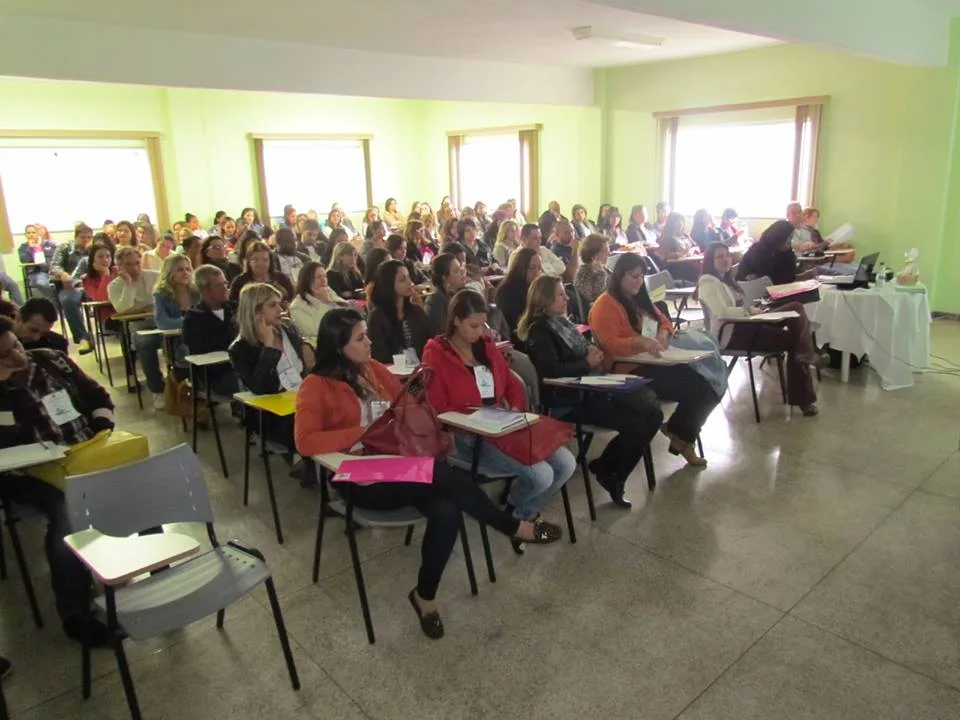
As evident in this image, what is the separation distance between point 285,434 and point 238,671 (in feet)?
3.70

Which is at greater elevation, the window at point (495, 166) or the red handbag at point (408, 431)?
the window at point (495, 166)

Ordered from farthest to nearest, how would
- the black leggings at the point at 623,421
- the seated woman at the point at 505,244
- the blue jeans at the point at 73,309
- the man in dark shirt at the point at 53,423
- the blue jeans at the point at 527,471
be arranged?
the seated woman at the point at 505,244, the blue jeans at the point at 73,309, the black leggings at the point at 623,421, the blue jeans at the point at 527,471, the man in dark shirt at the point at 53,423

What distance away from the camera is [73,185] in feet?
32.5

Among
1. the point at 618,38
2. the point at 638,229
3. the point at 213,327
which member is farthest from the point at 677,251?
the point at 213,327

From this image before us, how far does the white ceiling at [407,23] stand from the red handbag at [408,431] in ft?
11.0

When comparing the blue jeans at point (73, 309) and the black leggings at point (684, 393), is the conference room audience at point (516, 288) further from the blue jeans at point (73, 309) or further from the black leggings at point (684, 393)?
the blue jeans at point (73, 309)

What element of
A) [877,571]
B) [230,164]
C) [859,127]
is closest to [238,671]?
[877,571]

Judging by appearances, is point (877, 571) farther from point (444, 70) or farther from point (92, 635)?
point (444, 70)

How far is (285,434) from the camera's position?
3168mm

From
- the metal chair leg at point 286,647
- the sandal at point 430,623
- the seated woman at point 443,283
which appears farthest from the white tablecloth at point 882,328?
the metal chair leg at point 286,647

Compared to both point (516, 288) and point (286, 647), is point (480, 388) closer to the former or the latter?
point (286, 647)

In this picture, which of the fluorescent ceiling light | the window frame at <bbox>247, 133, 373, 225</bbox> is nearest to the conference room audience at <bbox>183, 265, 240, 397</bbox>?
the fluorescent ceiling light

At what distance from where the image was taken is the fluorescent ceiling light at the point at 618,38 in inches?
277

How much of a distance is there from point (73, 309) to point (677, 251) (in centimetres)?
649
